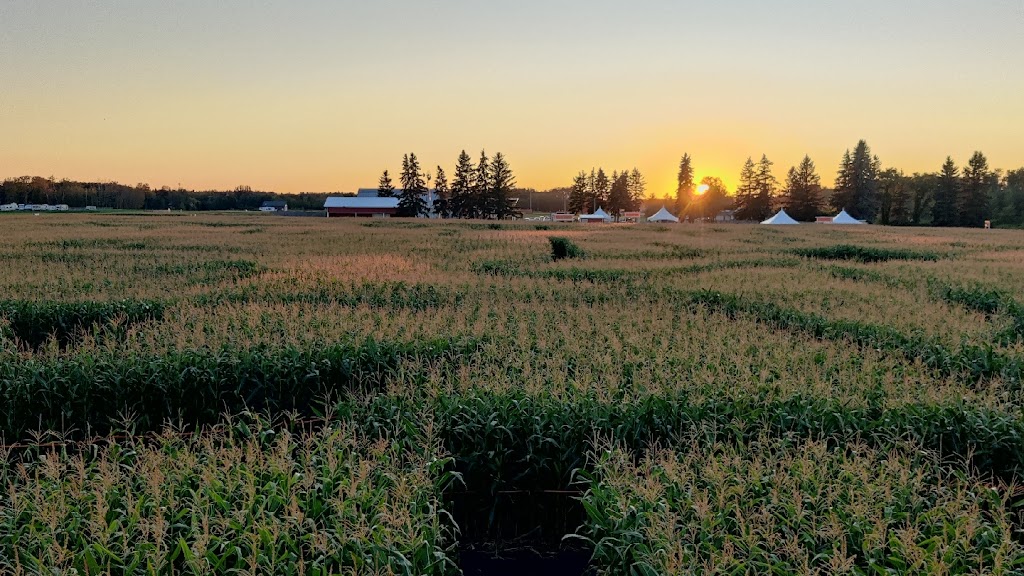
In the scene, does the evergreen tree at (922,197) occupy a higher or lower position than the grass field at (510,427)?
higher

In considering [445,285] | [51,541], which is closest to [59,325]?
[445,285]

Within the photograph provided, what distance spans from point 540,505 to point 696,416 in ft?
6.96

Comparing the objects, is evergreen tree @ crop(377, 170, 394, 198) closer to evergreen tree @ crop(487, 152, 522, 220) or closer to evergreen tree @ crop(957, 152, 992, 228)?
evergreen tree @ crop(487, 152, 522, 220)

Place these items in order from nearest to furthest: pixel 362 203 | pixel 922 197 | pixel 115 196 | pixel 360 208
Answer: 1. pixel 922 197
2. pixel 360 208
3. pixel 362 203
4. pixel 115 196

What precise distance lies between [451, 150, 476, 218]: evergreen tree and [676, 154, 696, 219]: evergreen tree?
4858cm

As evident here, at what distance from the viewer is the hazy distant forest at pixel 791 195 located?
292 ft

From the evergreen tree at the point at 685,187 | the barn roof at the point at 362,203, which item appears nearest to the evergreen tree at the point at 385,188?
the barn roof at the point at 362,203

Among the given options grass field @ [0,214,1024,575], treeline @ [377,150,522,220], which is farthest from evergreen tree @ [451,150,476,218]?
grass field @ [0,214,1024,575]

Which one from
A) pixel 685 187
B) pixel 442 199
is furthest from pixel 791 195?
pixel 442 199

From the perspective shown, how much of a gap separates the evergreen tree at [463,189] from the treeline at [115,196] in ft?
217

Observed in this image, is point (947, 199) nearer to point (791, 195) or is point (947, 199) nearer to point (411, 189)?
point (791, 195)

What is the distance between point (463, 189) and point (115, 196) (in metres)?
101

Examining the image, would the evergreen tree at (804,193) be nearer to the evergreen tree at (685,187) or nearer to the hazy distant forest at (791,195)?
the hazy distant forest at (791,195)

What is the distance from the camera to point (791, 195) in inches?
4006
